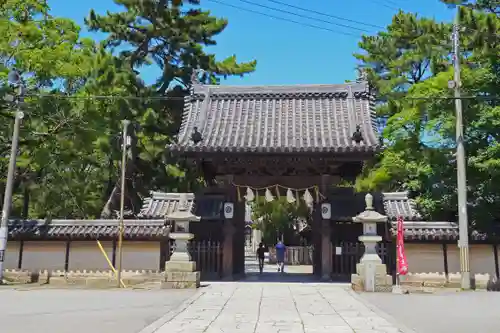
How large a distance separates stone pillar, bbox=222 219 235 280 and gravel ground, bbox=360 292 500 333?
5677 mm

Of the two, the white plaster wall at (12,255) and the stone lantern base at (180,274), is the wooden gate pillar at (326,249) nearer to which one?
the stone lantern base at (180,274)

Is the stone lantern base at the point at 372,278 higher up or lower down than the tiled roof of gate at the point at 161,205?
lower down

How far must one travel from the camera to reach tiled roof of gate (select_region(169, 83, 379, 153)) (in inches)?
659

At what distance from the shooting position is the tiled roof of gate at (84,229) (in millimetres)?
16812

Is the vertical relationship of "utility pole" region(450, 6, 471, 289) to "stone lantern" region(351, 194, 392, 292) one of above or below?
above

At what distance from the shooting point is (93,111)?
2172cm

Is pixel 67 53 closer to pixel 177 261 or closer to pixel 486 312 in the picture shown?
pixel 177 261

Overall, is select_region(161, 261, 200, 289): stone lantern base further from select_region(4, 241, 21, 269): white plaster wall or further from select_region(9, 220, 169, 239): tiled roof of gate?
select_region(4, 241, 21, 269): white plaster wall

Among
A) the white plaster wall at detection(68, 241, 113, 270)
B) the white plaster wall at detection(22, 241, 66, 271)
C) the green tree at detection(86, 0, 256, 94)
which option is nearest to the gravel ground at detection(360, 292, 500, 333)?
the white plaster wall at detection(68, 241, 113, 270)

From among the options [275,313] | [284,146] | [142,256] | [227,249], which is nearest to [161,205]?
[142,256]

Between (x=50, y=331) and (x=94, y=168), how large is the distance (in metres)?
23.0

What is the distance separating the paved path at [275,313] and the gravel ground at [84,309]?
678 millimetres

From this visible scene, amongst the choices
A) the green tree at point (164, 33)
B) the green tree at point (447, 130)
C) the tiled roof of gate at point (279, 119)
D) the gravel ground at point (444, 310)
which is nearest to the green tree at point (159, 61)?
the green tree at point (164, 33)

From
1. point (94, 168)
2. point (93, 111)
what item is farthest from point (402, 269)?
point (94, 168)
